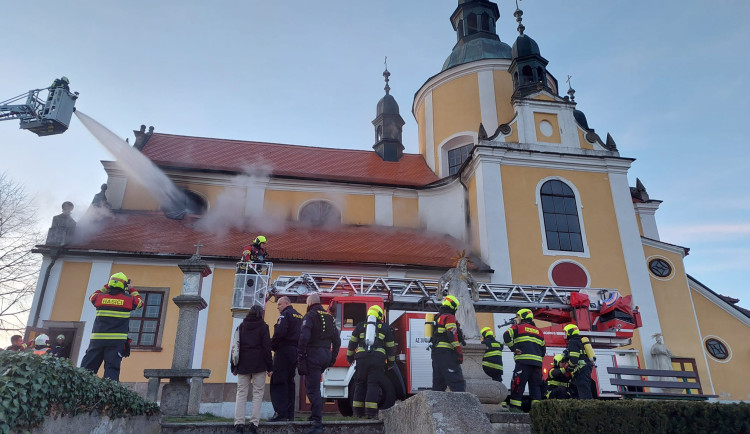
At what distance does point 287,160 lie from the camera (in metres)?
23.1

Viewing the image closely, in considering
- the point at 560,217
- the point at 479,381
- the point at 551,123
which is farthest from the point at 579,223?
the point at 479,381

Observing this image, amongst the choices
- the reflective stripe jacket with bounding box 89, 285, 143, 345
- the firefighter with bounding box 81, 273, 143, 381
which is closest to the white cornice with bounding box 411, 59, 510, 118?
the firefighter with bounding box 81, 273, 143, 381

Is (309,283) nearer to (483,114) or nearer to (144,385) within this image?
(144,385)

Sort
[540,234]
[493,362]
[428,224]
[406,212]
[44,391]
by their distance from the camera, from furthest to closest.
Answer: [406,212], [428,224], [540,234], [493,362], [44,391]

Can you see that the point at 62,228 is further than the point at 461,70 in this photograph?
No

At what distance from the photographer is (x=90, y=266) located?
1562cm

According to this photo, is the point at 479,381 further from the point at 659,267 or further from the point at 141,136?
the point at 141,136

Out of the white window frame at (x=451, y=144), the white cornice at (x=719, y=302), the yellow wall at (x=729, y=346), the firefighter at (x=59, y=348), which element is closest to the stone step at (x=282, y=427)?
the firefighter at (x=59, y=348)

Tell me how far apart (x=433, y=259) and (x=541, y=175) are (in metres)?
5.33

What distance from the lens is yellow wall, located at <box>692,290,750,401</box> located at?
693 inches

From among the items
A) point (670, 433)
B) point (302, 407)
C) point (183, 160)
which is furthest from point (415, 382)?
point (183, 160)

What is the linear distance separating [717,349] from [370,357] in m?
15.9

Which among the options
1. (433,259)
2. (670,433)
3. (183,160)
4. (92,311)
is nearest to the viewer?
(670,433)

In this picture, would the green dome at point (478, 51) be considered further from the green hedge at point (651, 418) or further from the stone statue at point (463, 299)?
the green hedge at point (651, 418)
